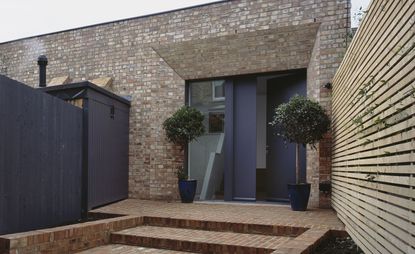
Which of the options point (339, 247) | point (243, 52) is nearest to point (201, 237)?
point (339, 247)

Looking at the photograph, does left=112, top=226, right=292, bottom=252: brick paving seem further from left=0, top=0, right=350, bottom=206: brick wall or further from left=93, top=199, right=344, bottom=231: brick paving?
left=0, top=0, right=350, bottom=206: brick wall

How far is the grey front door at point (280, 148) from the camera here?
321 inches

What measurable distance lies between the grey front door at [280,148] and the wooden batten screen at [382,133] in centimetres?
312

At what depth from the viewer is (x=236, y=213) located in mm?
6559

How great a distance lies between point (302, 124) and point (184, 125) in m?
2.53

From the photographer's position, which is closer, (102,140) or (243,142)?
(102,140)

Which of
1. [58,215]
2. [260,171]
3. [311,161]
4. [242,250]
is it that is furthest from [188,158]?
[242,250]

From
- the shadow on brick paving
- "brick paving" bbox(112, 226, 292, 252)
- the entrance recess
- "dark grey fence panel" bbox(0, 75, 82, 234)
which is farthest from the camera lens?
the entrance recess

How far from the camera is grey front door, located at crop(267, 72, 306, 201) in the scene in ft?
26.7

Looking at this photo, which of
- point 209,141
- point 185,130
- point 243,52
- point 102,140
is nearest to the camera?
point 102,140

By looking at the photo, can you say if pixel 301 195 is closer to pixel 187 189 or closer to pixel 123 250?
pixel 187 189

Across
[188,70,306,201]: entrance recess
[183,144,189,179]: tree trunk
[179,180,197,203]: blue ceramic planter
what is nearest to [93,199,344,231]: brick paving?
[179,180,197,203]: blue ceramic planter

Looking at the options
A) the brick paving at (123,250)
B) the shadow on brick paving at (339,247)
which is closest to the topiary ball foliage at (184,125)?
the brick paving at (123,250)

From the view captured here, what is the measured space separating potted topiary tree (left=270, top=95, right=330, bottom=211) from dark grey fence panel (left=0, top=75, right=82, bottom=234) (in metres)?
3.50
